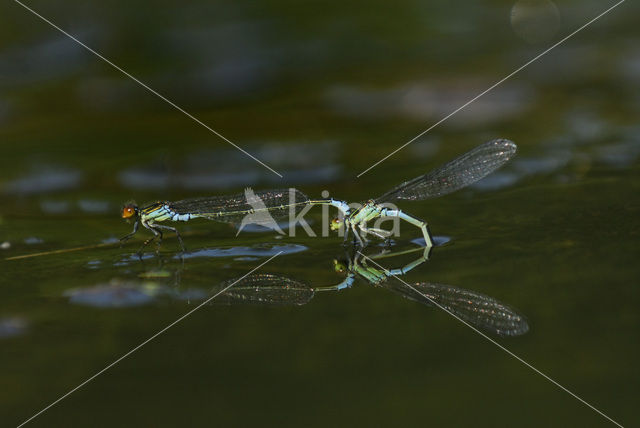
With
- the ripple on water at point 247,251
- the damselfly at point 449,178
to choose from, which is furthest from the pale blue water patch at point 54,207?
the damselfly at point 449,178

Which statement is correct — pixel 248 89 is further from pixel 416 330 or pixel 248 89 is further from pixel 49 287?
pixel 416 330

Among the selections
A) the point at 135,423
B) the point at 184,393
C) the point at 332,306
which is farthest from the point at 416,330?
the point at 135,423

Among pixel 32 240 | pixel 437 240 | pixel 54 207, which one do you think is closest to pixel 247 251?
pixel 437 240

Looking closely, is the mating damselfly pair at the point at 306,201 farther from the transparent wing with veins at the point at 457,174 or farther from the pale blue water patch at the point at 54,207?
the pale blue water patch at the point at 54,207

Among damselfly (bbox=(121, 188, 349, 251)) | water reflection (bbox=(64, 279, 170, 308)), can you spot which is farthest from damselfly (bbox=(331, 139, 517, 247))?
water reflection (bbox=(64, 279, 170, 308))
